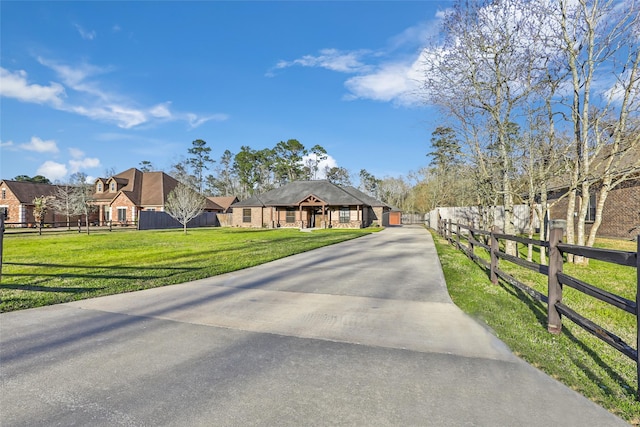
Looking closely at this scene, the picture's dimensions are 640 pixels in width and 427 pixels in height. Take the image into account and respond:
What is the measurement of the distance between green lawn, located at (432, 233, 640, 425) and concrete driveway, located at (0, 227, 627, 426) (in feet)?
0.70

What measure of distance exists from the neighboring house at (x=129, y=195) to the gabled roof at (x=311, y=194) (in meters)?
9.02

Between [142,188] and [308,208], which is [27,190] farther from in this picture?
[308,208]

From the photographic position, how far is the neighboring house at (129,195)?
36438mm

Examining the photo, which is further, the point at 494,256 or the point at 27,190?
the point at 27,190

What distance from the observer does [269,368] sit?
10.3ft

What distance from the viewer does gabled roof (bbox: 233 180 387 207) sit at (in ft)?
109

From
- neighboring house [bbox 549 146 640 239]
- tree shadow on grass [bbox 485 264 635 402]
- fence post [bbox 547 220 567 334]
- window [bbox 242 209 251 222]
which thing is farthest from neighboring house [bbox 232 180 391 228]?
fence post [bbox 547 220 567 334]

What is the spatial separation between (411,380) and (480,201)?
1585cm

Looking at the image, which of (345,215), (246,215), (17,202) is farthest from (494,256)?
(17,202)

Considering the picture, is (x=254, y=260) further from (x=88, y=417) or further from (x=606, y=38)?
(x=606, y=38)

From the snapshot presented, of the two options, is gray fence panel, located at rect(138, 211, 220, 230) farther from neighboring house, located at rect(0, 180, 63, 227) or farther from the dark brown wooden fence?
the dark brown wooden fence

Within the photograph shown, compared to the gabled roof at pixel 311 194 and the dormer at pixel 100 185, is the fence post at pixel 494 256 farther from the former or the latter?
the dormer at pixel 100 185

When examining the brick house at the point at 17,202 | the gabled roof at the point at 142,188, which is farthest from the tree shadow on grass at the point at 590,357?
the brick house at the point at 17,202

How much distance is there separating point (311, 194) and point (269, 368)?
30.4 m
